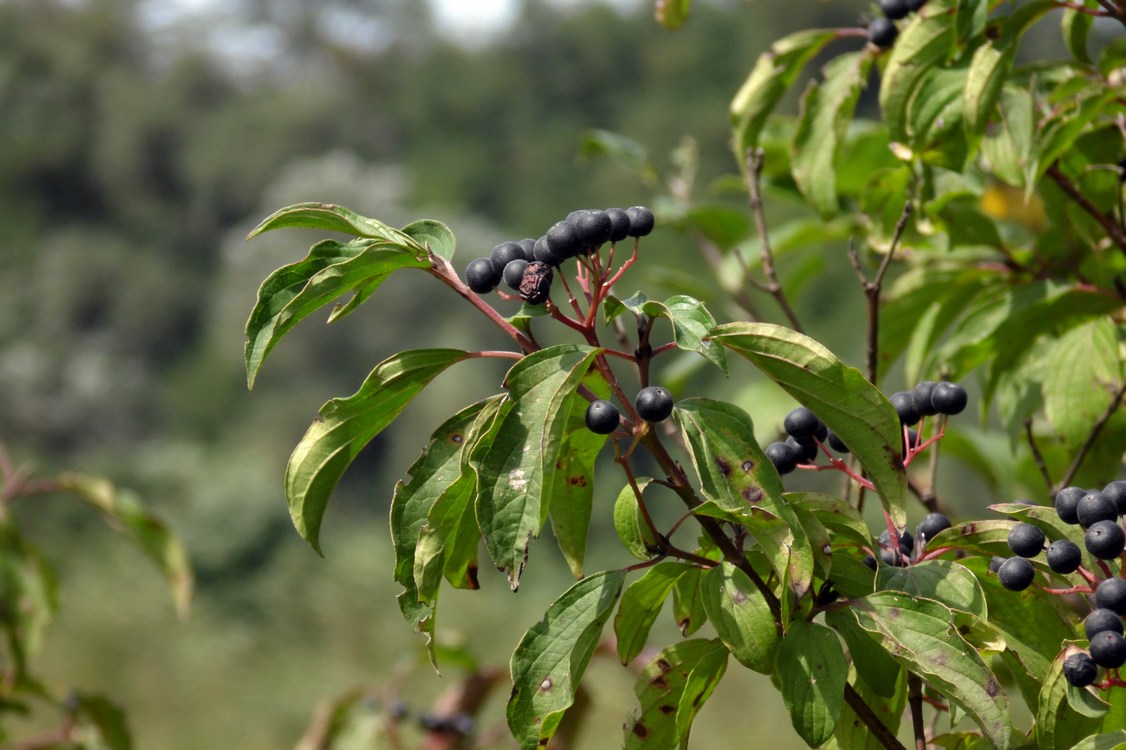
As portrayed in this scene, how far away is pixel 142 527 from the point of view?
2547 millimetres

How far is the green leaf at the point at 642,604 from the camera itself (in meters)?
1.11

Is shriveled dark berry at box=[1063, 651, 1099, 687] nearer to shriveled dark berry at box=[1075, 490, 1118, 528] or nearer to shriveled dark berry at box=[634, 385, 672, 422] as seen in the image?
shriveled dark berry at box=[1075, 490, 1118, 528]

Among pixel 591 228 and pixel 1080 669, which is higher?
pixel 591 228

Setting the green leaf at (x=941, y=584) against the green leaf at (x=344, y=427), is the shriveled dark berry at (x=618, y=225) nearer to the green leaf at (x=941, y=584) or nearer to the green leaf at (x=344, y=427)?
the green leaf at (x=344, y=427)

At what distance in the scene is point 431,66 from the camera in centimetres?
4050

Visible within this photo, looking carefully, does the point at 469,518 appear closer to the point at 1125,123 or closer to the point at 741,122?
the point at 741,122

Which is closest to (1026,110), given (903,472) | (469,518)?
(903,472)

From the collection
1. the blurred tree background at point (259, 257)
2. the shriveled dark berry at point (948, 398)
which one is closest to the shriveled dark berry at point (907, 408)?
the shriveled dark berry at point (948, 398)

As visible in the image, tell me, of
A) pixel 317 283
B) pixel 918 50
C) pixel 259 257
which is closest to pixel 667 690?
pixel 317 283

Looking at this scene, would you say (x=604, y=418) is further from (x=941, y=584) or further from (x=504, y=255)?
(x=941, y=584)

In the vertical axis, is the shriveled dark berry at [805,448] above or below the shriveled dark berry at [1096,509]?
above

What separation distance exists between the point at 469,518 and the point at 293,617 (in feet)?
52.5

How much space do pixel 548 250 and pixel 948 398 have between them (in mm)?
443

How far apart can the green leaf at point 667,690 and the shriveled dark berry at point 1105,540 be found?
349 millimetres
